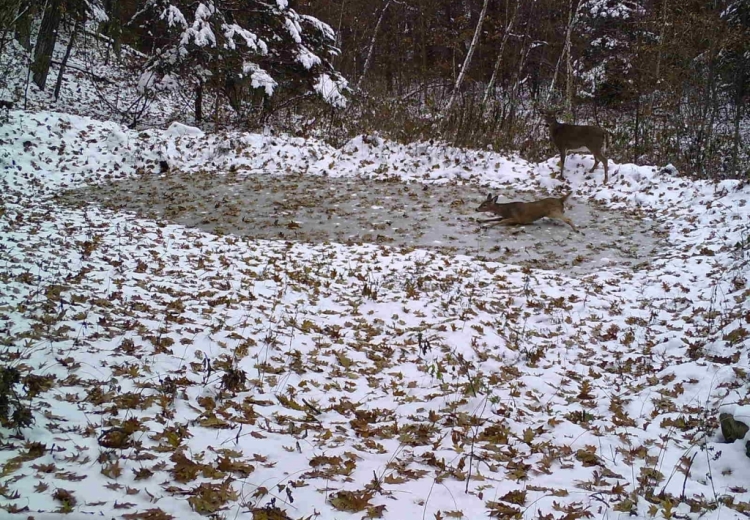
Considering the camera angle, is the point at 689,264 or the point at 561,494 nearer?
the point at 561,494

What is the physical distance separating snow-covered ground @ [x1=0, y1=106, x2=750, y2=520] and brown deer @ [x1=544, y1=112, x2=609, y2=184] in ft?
8.95

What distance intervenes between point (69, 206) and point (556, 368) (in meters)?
8.69

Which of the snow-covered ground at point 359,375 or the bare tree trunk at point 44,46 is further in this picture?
the bare tree trunk at point 44,46

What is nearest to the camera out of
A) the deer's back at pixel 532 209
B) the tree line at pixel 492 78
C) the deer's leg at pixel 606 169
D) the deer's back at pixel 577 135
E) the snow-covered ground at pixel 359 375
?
the snow-covered ground at pixel 359 375

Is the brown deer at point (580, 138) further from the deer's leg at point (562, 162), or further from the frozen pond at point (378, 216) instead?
the frozen pond at point (378, 216)

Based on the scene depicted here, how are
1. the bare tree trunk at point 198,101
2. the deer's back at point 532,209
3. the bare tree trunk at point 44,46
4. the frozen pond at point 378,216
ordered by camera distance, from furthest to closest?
the bare tree trunk at point 198,101 → the bare tree trunk at point 44,46 → the deer's back at point 532,209 → the frozen pond at point 378,216

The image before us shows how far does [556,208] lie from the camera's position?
30.9 feet

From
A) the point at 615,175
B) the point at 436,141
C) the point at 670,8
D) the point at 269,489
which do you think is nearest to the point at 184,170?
the point at 436,141

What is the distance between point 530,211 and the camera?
9.29 m

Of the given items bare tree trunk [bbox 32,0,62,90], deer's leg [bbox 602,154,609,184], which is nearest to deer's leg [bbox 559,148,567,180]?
deer's leg [bbox 602,154,609,184]

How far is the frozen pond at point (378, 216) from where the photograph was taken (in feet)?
28.0

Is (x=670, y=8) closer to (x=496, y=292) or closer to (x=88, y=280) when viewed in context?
(x=496, y=292)

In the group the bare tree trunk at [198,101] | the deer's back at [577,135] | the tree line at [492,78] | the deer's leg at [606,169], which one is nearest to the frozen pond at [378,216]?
the deer's leg at [606,169]

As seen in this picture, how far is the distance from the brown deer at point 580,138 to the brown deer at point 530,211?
2.73 metres
